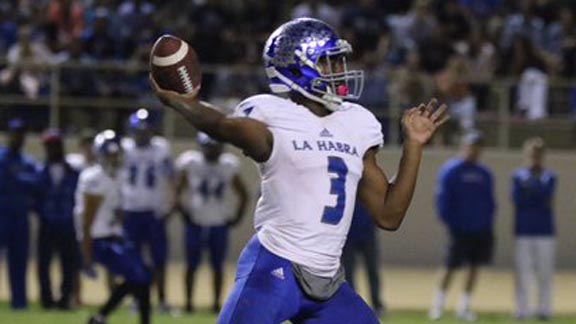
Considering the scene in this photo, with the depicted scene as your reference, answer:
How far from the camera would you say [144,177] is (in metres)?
14.3

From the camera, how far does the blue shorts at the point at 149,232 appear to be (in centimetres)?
1427

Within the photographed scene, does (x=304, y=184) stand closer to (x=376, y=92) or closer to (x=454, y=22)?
(x=376, y=92)

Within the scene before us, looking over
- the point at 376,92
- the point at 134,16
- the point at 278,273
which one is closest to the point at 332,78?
the point at 278,273

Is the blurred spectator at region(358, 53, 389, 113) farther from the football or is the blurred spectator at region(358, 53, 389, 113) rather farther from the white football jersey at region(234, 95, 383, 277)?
the football

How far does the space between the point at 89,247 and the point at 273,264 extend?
19.9 feet

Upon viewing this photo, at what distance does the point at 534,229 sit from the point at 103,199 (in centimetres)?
412

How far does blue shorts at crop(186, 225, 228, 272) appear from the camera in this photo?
47.0 ft

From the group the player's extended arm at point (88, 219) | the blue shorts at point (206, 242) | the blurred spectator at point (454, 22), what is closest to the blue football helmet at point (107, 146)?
the player's extended arm at point (88, 219)

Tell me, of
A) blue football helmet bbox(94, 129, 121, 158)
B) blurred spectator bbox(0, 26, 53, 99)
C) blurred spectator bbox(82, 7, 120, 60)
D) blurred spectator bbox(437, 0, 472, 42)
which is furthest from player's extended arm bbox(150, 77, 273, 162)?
blurred spectator bbox(437, 0, 472, 42)

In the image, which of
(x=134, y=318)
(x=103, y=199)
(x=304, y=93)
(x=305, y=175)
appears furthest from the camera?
(x=134, y=318)

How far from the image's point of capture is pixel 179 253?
62.2 ft

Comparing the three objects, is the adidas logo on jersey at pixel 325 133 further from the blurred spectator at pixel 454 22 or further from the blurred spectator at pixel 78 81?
the blurred spectator at pixel 454 22

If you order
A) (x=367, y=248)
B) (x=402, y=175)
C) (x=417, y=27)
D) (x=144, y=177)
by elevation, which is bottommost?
(x=367, y=248)

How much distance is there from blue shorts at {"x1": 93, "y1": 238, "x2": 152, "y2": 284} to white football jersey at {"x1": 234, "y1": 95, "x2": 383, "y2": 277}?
5.26 m
